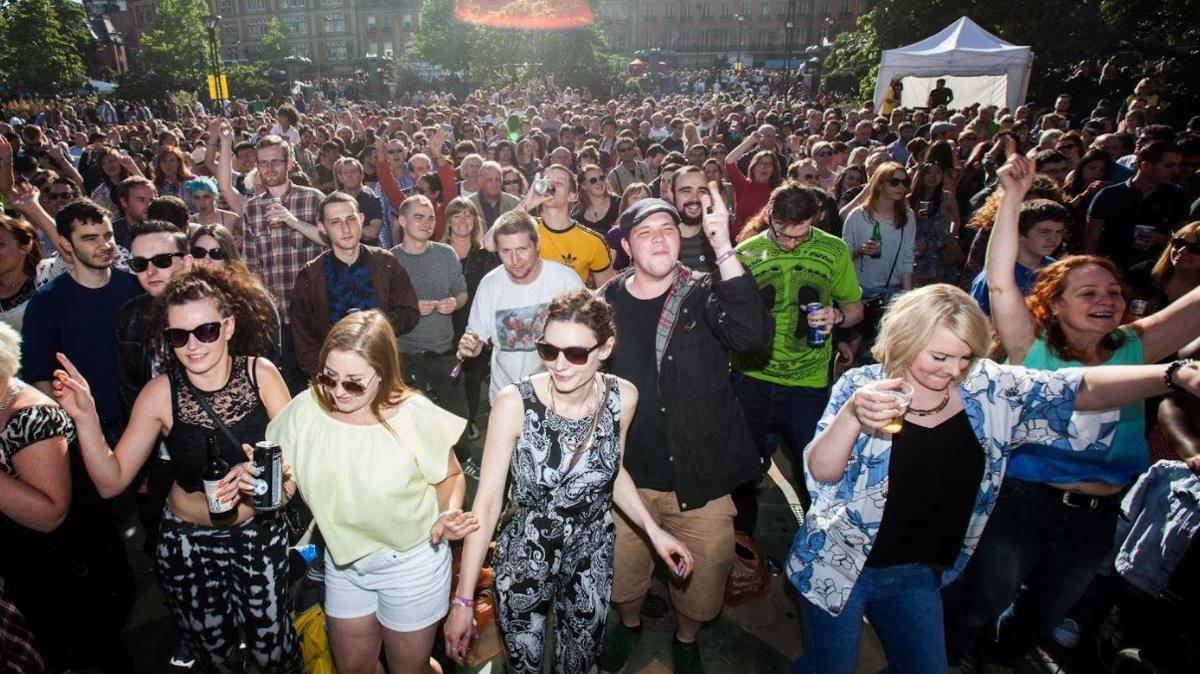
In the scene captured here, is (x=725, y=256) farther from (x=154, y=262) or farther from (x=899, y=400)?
(x=154, y=262)

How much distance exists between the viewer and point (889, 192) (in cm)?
529

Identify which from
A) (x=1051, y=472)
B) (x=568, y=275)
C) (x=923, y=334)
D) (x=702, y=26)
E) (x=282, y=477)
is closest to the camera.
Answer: (x=923, y=334)

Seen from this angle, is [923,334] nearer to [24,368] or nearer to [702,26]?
[24,368]

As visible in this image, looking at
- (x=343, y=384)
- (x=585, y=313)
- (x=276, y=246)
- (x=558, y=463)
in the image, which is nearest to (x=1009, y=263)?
(x=585, y=313)

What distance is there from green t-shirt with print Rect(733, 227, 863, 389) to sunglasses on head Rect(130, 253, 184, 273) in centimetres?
331

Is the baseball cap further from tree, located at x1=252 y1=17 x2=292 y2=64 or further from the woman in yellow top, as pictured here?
tree, located at x1=252 y1=17 x2=292 y2=64

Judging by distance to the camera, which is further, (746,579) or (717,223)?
(746,579)

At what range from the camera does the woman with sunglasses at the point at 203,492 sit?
2.68 meters

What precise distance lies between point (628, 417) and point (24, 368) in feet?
10.8

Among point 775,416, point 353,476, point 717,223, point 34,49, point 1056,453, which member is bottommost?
point 775,416

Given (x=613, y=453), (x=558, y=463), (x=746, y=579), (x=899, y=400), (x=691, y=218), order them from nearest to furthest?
(x=899, y=400) → (x=558, y=463) → (x=613, y=453) → (x=746, y=579) → (x=691, y=218)

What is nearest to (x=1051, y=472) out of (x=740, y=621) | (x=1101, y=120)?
(x=740, y=621)

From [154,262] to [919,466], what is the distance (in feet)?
12.9

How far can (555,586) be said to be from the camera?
282 centimetres
